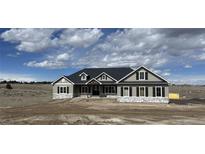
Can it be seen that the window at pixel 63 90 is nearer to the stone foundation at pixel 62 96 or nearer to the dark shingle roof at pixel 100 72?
the stone foundation at pixel 62 96

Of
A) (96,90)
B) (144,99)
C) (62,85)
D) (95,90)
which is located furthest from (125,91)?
(62,85)

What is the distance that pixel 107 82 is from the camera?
39969 millimetres

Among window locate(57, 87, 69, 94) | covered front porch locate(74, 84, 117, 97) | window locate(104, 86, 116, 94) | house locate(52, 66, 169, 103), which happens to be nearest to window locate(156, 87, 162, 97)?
house locate(52, 66, 169, 103)

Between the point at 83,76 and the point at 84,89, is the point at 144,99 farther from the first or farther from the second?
the point at 83,76

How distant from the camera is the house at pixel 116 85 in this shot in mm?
33688

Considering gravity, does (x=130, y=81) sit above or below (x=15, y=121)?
above

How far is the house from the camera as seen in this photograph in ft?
111

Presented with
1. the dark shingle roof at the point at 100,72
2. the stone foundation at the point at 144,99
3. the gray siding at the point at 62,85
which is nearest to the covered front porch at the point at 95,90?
the gray siding at the point at 62,85

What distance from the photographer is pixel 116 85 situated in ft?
130

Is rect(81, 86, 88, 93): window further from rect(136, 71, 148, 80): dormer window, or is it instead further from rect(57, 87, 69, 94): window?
rect(136, 71, 148, 80): dormer window

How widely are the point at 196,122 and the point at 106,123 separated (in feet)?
19.7
